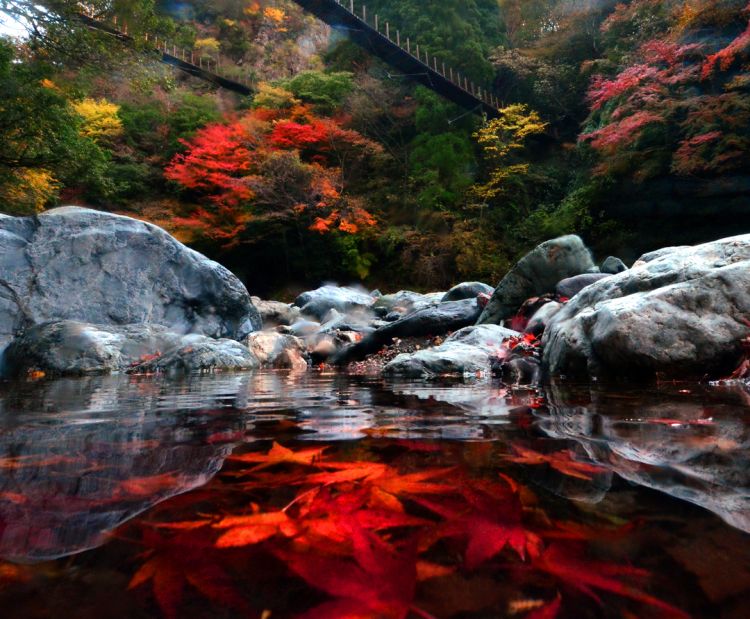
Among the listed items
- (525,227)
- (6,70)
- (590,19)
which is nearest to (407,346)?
(6,70)

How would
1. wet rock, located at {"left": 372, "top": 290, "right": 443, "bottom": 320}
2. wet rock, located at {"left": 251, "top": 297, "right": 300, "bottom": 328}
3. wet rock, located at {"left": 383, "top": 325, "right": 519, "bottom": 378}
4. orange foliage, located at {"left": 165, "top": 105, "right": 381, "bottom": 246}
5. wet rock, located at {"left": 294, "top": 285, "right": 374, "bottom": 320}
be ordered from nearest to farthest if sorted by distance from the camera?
wet rock, located at {"left": 383, "top": 325, "right": 519, "bottom": 378}
wet rock, located at {"left": 372, "top": 290, "right": 443, "bottom": 320}
wet rock, located at {"left": 251, "top": 297, "right": 300, "bottom": 328}
wet rock, located at {"left": 294, "top": 285, "right": 374, "bottom": 320}
orange foliage, located at {"left": 165, "top": 105, "right": 381, "bottom": 246}

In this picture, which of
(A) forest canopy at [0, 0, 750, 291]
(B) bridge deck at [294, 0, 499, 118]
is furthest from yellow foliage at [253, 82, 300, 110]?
(B) bridge deck at [294, 0, 499, 118]

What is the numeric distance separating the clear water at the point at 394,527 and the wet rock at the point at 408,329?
524cm

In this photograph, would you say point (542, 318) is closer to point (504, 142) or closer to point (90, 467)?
point (90, 467)

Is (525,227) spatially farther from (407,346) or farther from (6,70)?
(6,70)

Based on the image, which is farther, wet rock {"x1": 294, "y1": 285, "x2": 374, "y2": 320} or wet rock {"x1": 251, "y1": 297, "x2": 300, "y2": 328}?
wet rock {"x1": 294, "y1": 285, "x2": 374, "y2": 320}

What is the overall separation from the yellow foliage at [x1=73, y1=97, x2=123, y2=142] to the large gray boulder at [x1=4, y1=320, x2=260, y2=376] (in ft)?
47.6

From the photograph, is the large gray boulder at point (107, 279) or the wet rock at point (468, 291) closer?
the large gray boulder at point (107, 279)

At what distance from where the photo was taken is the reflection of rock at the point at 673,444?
784 millimetres

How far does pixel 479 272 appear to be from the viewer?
1537cm

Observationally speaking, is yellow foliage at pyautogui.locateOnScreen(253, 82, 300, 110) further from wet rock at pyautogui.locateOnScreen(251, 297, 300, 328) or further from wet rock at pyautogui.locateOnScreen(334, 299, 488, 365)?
wet rock at pyautogui.locateOnScreen(334, 299, 488, 365)

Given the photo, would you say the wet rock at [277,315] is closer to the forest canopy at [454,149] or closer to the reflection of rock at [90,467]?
the forest canopy at [454,149]

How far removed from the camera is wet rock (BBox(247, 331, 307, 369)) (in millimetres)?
6677

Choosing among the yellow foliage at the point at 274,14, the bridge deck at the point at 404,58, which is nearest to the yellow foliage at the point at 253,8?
the yellow foliage at the point at 274,14
